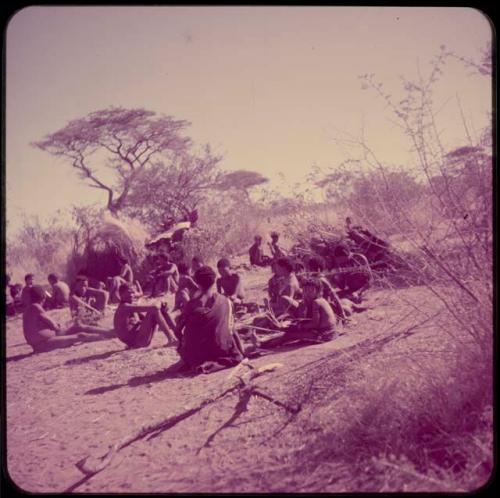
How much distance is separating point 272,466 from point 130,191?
62.3ft

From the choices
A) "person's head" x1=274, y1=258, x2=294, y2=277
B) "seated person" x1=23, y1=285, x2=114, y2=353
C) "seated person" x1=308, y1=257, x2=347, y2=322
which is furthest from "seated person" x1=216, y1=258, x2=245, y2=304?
"seated person" x1=23, y1=285, x2=114, y2=353

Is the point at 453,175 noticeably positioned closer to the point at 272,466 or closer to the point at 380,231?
the point at 380,231

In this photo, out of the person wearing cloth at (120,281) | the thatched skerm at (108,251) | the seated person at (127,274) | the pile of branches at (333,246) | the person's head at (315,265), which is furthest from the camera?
the thatched skerm at (108,251)

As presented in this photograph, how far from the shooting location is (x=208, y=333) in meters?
5.56

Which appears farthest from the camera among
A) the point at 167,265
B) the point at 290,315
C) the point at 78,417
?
the point at 167,265

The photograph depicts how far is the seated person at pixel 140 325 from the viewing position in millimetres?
7086

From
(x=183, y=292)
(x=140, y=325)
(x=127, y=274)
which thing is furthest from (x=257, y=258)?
(x=140, y=325)

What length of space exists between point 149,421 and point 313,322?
8.08 ft

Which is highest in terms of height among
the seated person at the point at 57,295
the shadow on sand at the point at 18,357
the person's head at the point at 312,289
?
the person's head at the point at 312,289

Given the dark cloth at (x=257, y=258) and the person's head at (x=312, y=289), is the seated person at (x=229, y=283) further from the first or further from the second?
the dark cloth at (x=257, y=258)

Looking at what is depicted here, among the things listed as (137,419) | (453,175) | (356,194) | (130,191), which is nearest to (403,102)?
(453,175)

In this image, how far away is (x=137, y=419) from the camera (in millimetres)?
4613

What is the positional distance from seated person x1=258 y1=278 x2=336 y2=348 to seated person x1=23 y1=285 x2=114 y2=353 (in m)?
3.44

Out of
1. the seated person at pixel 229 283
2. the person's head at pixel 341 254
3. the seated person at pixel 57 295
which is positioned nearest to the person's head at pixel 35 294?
the seated person at pixel 229 283
